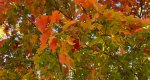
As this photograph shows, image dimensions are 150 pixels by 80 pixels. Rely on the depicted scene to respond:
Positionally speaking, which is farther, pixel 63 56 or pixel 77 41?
pixel 77 41

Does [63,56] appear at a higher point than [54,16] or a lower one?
lower

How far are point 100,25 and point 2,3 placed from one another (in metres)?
1.38

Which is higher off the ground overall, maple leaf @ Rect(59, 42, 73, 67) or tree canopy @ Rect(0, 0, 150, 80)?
tree canopy @ Rect(0, 0, 150, 80)

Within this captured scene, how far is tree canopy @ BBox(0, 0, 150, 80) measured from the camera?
2.12m

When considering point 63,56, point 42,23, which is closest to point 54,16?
point 42,23

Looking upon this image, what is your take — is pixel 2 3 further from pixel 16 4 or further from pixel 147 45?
pixel 147 45

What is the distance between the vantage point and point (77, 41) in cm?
235

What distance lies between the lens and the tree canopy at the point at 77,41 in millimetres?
2119

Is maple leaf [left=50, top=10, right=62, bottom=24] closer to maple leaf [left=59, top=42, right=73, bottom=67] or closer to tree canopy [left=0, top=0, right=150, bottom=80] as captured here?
tree canopy [left=0, top=0, right=150, bottom=80]

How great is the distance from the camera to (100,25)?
85.1 inches

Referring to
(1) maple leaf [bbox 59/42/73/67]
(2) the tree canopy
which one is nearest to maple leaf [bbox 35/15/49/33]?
(2) the tree canopy

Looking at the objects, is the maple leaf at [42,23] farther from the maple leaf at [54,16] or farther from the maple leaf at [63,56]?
the maple leaf at [63,56]

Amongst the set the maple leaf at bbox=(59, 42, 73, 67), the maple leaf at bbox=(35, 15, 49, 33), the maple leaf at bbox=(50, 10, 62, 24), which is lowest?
the maple leaf at bbox=(59, 42, 73, 67)

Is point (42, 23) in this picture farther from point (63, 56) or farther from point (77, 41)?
point (77, 41)
